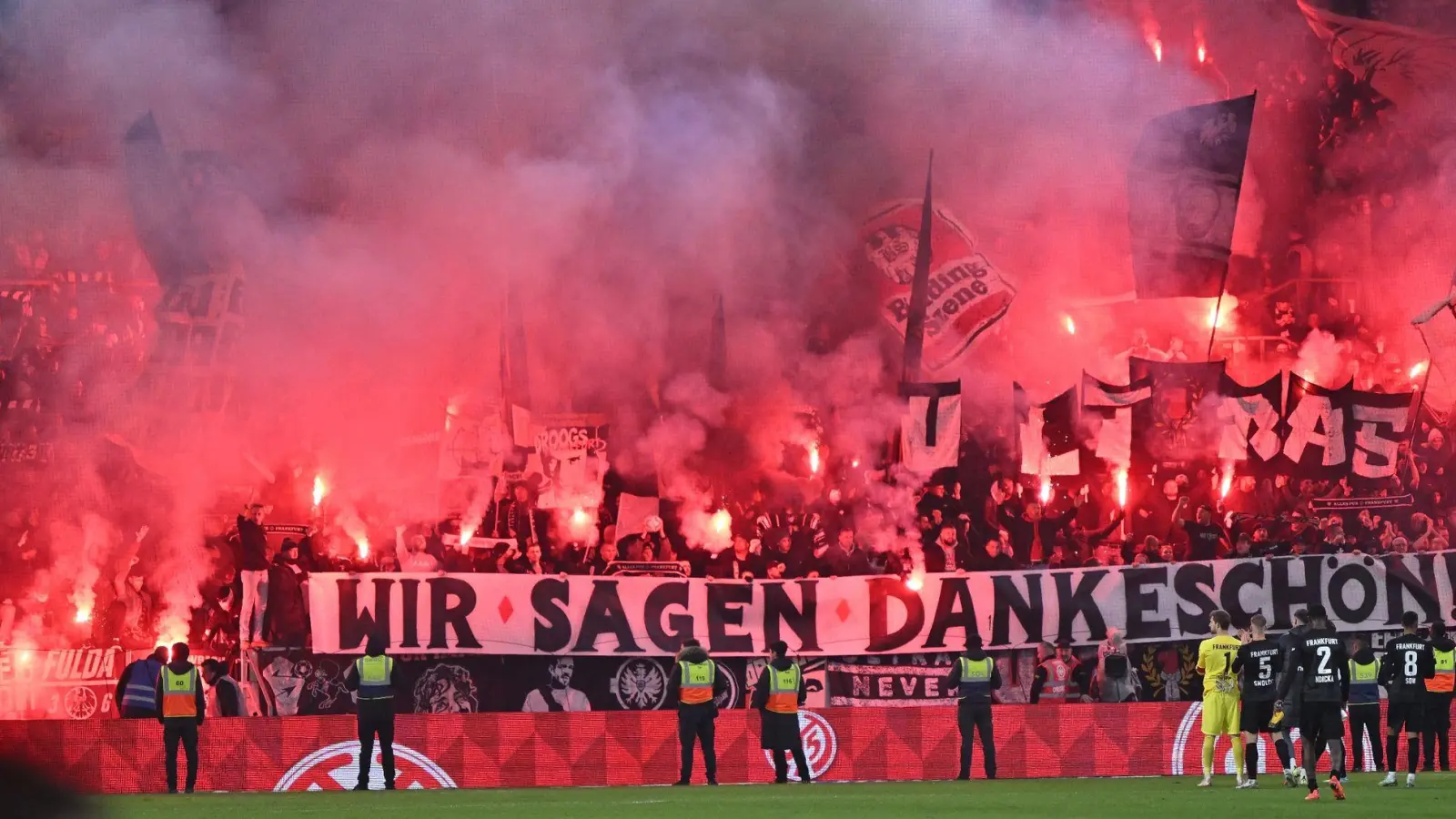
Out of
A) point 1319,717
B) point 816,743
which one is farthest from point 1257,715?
point 816,743

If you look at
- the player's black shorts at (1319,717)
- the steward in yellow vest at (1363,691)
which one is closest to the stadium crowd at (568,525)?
the steward in yellow vest at (1363,691)

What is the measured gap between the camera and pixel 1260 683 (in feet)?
36.1

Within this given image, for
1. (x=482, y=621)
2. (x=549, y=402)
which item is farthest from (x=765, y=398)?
(x=482, y=621)

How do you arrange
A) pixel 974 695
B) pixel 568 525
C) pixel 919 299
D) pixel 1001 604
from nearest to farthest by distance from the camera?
pixel 974 695
pixel 1001 604
pixel 568 525
pixel 919 299

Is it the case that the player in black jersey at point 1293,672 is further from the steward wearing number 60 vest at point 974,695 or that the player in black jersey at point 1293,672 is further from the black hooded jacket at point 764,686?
the black hooded jacket at point 764,686

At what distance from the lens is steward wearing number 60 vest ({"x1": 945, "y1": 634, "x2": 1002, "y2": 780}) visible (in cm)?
Result: 1335

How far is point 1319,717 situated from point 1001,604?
5.33 meters

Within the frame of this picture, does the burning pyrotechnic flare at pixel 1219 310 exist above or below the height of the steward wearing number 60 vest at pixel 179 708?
above

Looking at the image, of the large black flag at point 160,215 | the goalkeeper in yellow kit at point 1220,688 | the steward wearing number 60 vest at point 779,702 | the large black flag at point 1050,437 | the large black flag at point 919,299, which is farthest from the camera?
the large black flag at point 919,299

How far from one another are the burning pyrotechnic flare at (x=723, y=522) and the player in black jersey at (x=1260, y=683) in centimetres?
718

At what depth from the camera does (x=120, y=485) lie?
58.1 ft

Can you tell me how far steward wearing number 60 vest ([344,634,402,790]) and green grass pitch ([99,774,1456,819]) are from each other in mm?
500

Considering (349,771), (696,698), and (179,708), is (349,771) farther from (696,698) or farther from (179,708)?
(696,698)

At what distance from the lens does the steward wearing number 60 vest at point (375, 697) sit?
12.8 m
